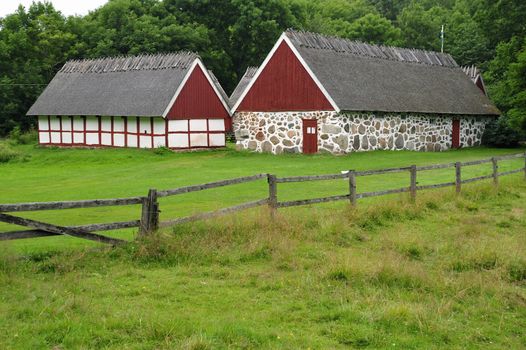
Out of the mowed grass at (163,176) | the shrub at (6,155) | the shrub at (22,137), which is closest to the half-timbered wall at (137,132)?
the mowed grass at (163,176)

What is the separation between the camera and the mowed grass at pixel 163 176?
615 inches

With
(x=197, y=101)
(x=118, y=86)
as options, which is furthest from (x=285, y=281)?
(x=118, y=86)

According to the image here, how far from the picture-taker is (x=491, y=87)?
45.6 metres

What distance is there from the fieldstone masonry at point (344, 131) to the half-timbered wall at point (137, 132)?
3.19 m

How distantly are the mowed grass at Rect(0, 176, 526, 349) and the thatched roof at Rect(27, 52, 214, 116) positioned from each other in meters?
24.8

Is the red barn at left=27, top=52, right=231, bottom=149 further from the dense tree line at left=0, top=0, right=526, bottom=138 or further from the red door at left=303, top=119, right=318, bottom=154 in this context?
the dense tree line at left=0, top=0, right=526, bottom=138

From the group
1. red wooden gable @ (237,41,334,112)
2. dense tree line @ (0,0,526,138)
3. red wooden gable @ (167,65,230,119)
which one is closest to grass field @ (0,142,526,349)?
red wooden gable @ (237,41,334,112)

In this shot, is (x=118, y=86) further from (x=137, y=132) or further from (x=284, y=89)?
(x=284, y=89)

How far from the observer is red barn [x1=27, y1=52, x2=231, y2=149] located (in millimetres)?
37094

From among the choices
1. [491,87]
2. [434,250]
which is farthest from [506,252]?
[491,87]

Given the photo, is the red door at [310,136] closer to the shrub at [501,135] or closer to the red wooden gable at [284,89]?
the red wooden gable at [284,89]

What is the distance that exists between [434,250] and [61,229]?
6.79 meters

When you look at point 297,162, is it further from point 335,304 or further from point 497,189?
point 335,304

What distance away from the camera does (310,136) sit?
33.2 meters
